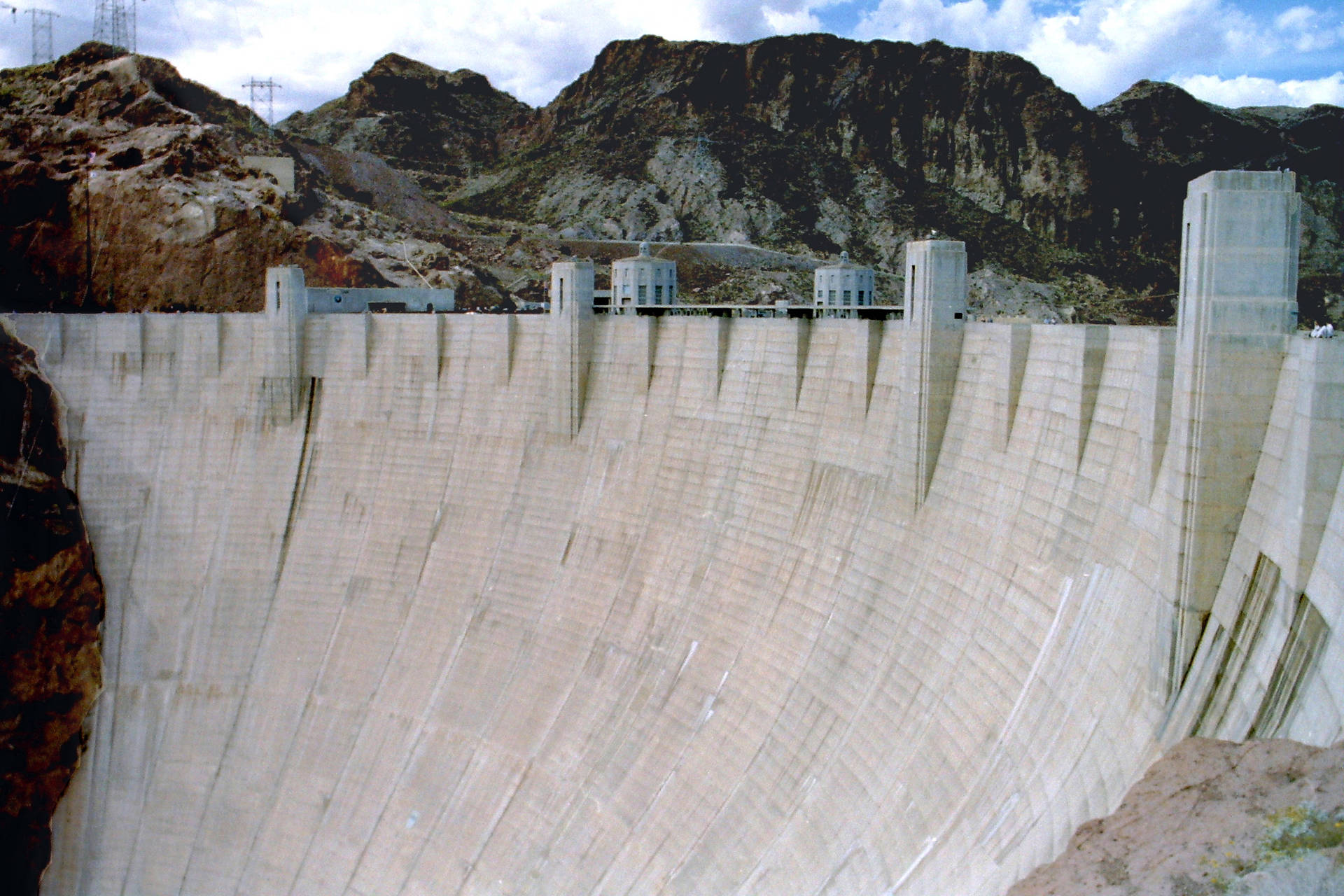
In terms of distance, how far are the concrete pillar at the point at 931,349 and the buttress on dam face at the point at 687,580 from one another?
61 mm

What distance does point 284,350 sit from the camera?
32.9 m

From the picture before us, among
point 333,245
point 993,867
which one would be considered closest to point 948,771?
point 993,867

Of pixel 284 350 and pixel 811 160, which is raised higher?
pixel 811 160

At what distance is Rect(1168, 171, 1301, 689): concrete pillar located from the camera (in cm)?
1227

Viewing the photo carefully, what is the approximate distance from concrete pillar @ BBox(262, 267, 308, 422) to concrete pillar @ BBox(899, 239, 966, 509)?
781 inches

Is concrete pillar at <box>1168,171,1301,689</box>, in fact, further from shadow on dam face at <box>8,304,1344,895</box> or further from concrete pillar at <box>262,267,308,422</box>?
concrete pillar at <box>262,267,308,422</box>

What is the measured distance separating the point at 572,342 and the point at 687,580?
7453 millimetres

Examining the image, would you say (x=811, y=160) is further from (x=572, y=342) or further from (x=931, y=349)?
(x=931, y=349)

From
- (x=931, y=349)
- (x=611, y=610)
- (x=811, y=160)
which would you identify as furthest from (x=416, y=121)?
(x=931, y=349)

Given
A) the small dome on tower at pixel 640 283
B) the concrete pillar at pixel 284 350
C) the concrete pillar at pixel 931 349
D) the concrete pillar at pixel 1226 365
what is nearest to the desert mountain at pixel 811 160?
the concrete pillar at pixel 284 350

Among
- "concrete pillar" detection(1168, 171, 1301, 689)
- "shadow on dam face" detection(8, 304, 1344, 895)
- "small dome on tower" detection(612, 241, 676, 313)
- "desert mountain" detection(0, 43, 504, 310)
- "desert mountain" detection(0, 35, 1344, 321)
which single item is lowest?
"shadow on dam face" detection(8, 304, 1344, 895)

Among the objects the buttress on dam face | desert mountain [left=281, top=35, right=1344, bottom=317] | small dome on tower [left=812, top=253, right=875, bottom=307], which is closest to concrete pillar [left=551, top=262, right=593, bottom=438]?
the buttress on dam face

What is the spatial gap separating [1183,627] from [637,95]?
103 meters

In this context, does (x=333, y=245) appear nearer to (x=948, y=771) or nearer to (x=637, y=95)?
(x=948, y=771)
